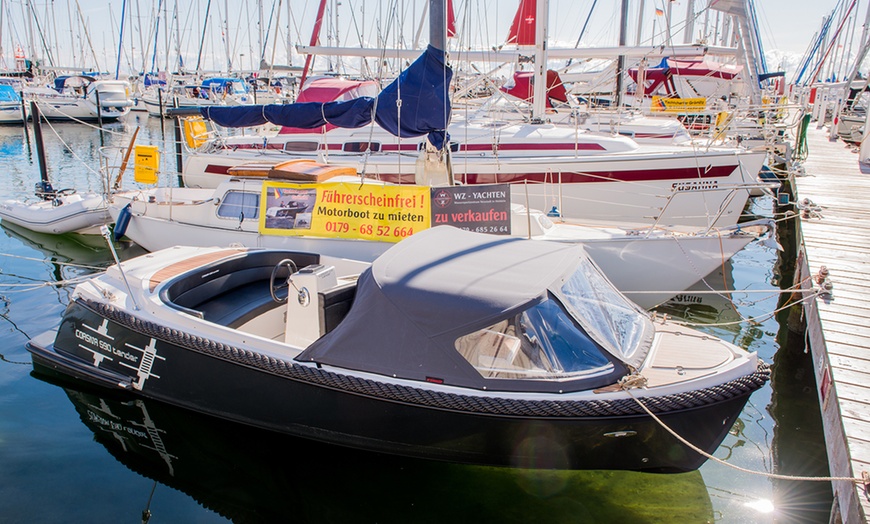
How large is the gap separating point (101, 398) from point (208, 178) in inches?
370

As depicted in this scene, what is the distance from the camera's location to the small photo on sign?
31.2 ft

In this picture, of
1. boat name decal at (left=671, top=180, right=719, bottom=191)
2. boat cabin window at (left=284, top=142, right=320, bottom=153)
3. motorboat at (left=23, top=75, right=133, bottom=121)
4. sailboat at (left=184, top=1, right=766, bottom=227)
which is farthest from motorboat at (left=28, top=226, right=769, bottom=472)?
motorboat at (left=23, top=75, right=133, bottom=121)

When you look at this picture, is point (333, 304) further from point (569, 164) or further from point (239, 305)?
point (569, 164)

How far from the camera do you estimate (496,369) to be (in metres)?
4.81

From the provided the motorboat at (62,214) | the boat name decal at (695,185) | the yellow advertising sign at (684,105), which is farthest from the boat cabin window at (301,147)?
the yellow advertising sign at (684,105)

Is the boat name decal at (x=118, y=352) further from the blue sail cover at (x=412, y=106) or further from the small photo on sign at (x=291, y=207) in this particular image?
the blue sail cover at (x=412, y=106)

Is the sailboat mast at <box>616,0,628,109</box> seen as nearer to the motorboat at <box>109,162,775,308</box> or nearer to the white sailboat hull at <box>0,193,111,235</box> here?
the motorboat at <box>109,162,775,308</box>

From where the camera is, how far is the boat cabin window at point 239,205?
1021 cm

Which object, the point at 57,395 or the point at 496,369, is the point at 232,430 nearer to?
the point at 57,395

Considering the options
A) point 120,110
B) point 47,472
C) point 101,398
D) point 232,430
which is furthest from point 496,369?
point 120,110

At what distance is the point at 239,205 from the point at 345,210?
220 cm

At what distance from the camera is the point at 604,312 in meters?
5.27

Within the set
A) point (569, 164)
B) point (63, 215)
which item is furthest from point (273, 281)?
point (63, 215)

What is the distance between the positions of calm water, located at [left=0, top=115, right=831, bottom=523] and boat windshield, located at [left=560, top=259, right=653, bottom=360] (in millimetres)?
1317
